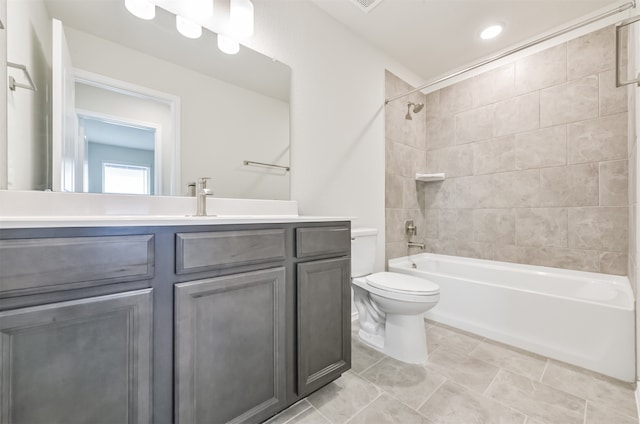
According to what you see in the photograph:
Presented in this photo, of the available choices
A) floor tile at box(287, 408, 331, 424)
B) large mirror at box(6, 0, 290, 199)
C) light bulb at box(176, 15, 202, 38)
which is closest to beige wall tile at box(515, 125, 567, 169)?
large mirror at box(6, 0, 290, 199)

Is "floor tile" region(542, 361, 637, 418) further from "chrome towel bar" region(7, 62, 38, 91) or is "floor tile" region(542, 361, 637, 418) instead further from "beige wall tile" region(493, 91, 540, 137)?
"chrome towel bar" region(7, 62, 38, 91)

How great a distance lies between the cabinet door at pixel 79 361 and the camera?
0.62 metres

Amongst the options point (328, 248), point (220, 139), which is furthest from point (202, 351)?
point (220, 139)

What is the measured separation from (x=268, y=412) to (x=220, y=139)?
1333mm

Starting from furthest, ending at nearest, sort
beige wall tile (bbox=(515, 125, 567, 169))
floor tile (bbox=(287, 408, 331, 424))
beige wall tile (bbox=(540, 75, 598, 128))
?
beige wall tile (bbox=(515, 125, 567, 169)) → beige wall tile (bbox=(540, 75, 598, 128)) → floor tile (bbox=(287, 408, 331, 424))

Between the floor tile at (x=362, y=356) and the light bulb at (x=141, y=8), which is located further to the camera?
the floor tile at (x=362, y=356)

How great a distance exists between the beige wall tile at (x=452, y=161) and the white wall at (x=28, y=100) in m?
2.98

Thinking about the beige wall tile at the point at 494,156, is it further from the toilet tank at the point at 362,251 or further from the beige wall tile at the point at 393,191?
the toilet tank at the point at 362,251

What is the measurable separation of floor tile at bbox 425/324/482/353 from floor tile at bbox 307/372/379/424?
0.62 metres

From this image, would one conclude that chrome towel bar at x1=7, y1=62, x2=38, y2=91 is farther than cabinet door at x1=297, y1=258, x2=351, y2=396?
No

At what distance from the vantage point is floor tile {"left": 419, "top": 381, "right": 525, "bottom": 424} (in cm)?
115

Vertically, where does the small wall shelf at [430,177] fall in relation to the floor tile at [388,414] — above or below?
above

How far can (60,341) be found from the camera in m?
0.67

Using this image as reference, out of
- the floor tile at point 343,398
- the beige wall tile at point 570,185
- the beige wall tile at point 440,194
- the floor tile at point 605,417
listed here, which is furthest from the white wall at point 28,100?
the beige wall tile at point 570,185
